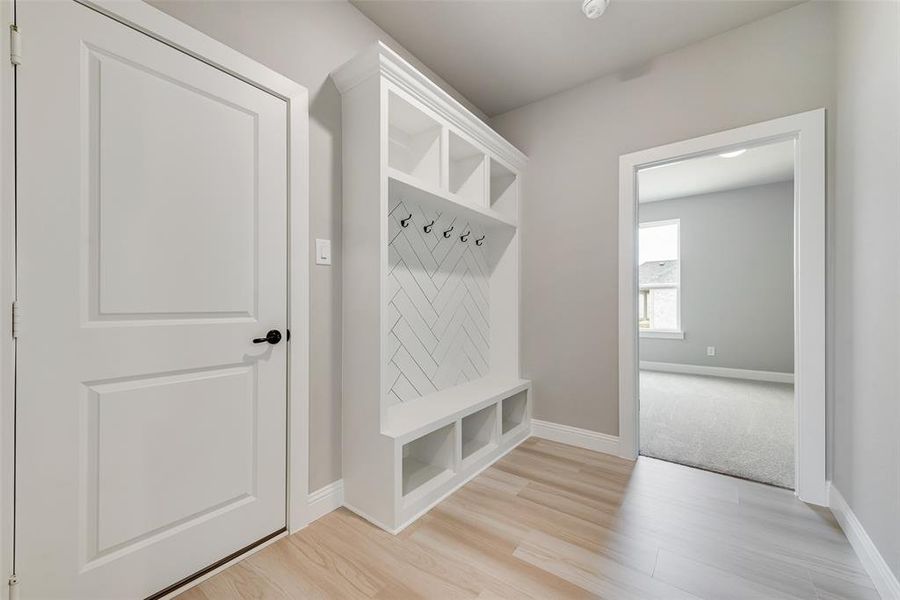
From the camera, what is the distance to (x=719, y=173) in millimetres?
4484

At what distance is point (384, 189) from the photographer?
1713 millimetres

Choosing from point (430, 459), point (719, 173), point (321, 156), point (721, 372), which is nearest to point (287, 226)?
point (321, 156)

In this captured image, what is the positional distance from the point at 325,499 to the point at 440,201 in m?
1.69

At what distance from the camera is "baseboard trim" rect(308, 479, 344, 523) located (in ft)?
5.60

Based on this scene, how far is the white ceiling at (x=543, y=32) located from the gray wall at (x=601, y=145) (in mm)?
128

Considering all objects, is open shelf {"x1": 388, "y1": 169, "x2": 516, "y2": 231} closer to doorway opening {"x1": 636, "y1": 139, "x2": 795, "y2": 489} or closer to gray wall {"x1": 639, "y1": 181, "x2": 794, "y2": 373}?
doorway opening {"x1": 636, "y1": 139, "x2": 795, "y2": 489}

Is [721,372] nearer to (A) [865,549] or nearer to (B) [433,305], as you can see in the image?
(A) [865,549]

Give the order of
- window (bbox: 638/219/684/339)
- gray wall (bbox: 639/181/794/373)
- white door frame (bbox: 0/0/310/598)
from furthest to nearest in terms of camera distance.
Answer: window (bbox: 638/219/684/339) < gray wall (bbox: 639/181/794/373) < white door frame (bbox: 0/0/310/598)

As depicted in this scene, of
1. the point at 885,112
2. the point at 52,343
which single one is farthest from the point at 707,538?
the point at 52,343

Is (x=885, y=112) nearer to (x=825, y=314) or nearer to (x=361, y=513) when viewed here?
(x=825, y=314)

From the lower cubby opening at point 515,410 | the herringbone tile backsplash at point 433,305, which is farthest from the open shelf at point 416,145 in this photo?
the lower cubby opening at point 515,410

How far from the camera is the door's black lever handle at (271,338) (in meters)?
1.51

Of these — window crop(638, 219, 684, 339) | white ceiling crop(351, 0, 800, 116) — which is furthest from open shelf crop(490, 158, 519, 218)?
window crop(638, 219, 684, 339)

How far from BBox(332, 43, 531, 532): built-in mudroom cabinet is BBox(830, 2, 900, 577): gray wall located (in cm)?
163
